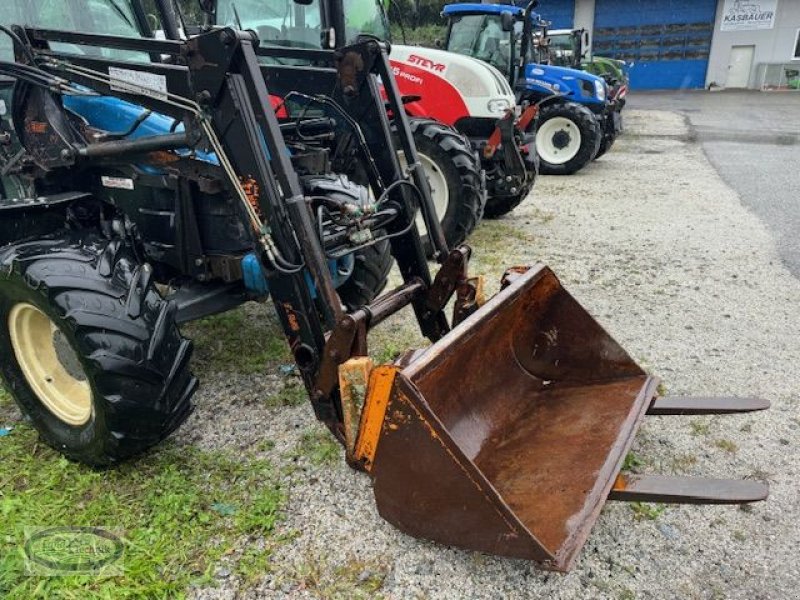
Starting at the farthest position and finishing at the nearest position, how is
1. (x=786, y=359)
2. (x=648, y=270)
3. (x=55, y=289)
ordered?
(x=648, y=270), (x=786, y=359), (x=55, y=289)

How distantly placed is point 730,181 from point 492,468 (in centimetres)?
868

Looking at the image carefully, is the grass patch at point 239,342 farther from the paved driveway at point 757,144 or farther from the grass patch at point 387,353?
the paved driveway at point 757,144

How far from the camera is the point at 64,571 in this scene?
221cm

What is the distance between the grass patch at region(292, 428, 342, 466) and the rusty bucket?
637 millimetres

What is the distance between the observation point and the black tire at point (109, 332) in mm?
2373

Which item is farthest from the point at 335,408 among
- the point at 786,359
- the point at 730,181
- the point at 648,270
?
the point at 730,181

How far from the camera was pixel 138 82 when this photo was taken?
2629 mm

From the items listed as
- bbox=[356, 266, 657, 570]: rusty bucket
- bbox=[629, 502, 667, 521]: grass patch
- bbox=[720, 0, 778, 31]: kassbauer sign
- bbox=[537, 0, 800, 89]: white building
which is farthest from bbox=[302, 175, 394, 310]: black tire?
bbox=[720, 0, 778, 31]: kassbauer sign

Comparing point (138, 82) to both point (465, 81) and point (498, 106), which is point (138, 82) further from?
point (498, 106)

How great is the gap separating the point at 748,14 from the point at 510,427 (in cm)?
3106

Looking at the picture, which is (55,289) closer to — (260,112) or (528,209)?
(260,112)

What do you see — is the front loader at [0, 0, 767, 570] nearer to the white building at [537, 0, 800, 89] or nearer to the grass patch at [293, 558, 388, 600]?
the grass patch at [293, 558, 388, 600]

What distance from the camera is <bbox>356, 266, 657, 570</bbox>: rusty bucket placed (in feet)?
6.58

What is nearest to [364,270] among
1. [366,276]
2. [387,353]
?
[366,276]
